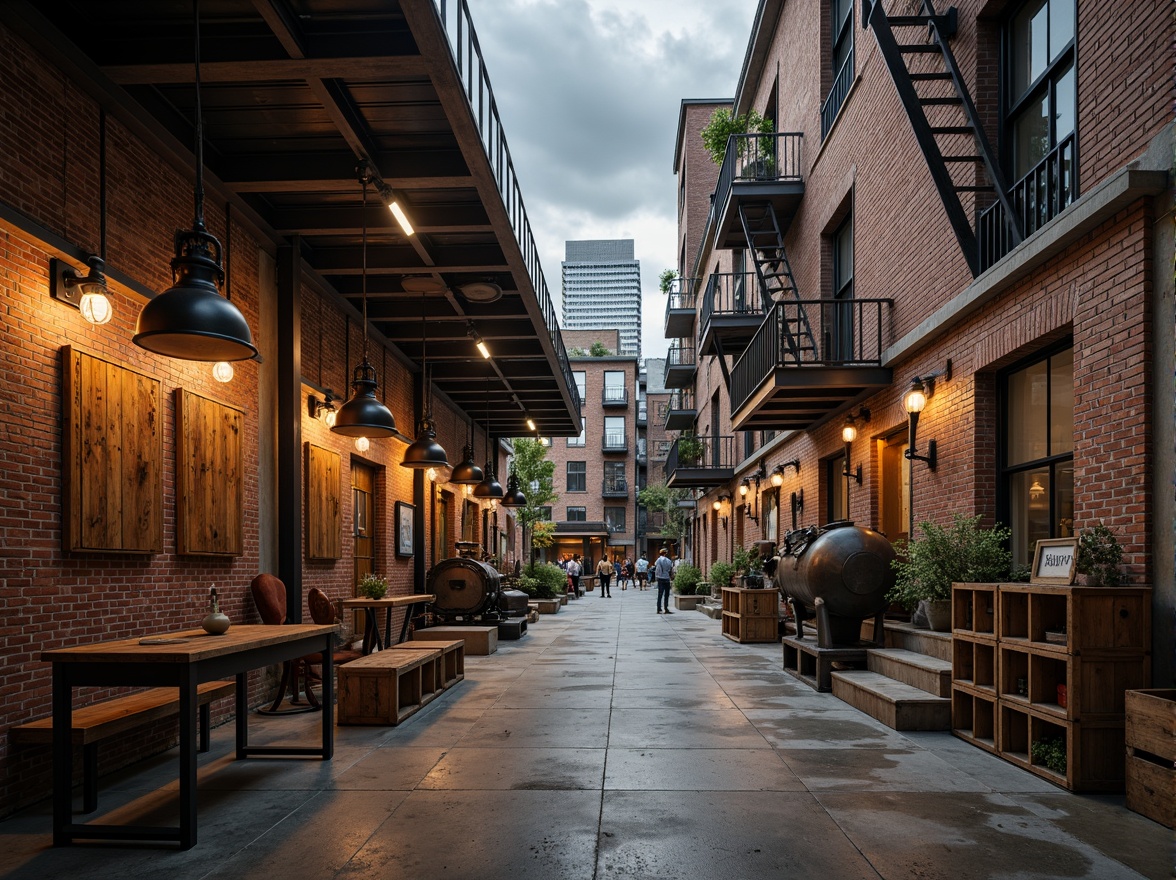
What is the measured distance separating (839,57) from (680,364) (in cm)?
1998

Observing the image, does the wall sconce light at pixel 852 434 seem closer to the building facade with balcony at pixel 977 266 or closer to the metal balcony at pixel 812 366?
the building facade with balcony at pixel 977 266

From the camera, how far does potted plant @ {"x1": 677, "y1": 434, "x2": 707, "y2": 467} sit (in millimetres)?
29891

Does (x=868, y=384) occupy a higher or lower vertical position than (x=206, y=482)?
higher

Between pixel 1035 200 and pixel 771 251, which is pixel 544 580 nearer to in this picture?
pixel 771 251

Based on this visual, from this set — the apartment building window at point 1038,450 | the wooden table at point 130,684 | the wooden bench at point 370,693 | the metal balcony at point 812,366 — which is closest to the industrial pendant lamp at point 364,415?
the wooden bench at point 370,693

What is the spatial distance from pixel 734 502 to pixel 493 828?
69.5ft

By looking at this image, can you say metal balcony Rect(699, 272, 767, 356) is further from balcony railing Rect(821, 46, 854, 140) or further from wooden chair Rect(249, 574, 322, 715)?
wooden chair Rect(249, 574, 322, 715)

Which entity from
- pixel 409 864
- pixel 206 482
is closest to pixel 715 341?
pixel 206 482

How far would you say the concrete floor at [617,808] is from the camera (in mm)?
4379

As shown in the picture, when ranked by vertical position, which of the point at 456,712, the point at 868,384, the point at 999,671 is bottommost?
the point at 456,712

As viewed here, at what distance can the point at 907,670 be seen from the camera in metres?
8.52

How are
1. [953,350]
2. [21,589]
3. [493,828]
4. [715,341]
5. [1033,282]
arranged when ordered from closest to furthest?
[493,828]
[21,589]
[1033,282]
[953,350]
[715,341]

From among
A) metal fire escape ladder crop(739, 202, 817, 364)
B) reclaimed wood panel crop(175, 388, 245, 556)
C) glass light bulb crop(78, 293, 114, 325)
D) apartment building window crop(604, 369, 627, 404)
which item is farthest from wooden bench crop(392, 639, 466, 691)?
apartment building window crop(604, 369, 627, 404)

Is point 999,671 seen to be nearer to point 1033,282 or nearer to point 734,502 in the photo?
point 1033,282
